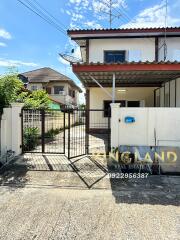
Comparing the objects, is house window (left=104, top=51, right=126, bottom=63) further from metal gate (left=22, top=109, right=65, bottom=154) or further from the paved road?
the paved road

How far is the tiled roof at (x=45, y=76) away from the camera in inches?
1209

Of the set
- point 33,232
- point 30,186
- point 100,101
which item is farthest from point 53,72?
point 33,232

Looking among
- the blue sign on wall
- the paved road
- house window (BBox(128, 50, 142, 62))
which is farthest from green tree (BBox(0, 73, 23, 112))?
house window (BBox(128, 50, 142, 62))

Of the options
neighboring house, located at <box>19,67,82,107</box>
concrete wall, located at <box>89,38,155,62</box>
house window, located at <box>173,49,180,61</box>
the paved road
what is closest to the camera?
the paved road

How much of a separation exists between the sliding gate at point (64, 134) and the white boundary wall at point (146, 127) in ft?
1.85

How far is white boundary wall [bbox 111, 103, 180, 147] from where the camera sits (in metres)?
8.06

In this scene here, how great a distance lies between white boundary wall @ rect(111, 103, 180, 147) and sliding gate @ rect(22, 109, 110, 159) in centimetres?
56

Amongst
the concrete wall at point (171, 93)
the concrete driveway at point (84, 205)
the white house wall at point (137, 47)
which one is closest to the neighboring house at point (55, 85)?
the white house wall at point (137, 47)

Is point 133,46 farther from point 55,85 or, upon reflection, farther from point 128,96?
point 55,85

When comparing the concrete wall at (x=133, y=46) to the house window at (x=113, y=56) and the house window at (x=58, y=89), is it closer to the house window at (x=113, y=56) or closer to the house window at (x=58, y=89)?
the house window at (x=113, y=56)

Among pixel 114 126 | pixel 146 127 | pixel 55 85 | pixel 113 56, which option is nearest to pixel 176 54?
pixel 113 56

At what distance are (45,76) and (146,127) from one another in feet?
87.2

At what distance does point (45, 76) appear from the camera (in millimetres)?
32781

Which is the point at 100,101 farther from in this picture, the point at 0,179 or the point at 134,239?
the point at 134,239
